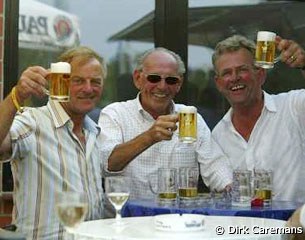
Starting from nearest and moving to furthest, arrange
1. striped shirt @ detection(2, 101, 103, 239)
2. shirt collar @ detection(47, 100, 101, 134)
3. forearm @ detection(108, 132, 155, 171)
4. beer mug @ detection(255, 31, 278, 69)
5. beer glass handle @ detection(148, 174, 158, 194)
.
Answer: striped shirt @ detection(2, 101, 103, 239) < shirt collar @ detection(47, 100, 101, 134) < beer mug @ detection(255, 31, 278, 69) < forearm @ detection(108, 132, 155, 171) < beer glass handle @ detection(148, 174, 158, 194)

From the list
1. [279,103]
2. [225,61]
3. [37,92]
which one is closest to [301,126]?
[279,103]

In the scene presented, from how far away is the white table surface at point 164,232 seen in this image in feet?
8.14

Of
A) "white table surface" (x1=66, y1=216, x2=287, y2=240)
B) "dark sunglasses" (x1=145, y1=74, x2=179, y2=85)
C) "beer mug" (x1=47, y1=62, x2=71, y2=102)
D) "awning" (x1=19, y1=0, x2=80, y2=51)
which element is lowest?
"white table surface" (x1=66, y1=216, x2=287, y2=240)

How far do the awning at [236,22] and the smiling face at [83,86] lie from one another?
1412 millimetres

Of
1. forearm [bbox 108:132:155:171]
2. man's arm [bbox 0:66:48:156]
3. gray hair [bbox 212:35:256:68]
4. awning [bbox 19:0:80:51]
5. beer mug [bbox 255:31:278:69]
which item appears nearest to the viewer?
man's arm [bbox 0:66:48:156]

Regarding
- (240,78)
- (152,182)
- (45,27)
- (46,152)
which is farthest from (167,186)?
(45,27)

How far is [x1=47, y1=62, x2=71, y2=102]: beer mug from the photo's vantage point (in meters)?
3.07

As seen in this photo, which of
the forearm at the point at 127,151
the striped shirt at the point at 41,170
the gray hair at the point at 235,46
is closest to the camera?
the striped shirt at the point at 41,170

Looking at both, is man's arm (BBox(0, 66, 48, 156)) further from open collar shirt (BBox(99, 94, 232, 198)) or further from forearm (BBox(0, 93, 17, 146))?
open collar shirt (BBox(99, 94, 232, 198))

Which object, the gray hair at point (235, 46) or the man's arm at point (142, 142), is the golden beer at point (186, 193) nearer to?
the man's arm at point (142, 142)

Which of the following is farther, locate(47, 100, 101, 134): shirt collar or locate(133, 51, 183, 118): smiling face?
locate(133, 51, 183, 118): smiling face

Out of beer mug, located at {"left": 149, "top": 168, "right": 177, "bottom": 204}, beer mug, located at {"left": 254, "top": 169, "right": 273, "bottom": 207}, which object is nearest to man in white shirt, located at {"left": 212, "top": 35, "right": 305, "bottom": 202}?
beer mug, located at {"left": 254, "top": 169, "right": 273, "bottom": 207}

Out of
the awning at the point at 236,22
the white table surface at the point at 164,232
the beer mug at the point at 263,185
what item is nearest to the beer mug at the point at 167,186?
the beer mug at the point at 263,185

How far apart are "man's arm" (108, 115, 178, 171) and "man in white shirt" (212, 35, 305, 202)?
597mm
